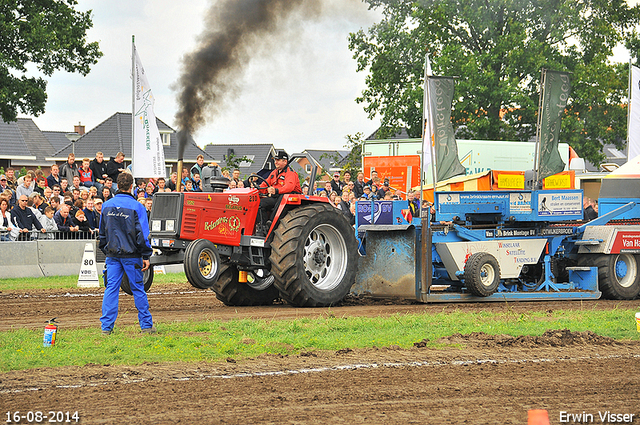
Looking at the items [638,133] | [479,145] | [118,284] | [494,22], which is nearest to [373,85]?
[494,22]

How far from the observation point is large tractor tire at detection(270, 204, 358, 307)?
9.59 metres

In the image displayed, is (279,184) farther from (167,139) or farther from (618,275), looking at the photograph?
(167,139)

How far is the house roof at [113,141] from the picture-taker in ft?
175

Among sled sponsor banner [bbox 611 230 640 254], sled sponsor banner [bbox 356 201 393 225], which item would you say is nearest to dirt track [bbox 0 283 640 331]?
sled sponsor banner [bbox 611 230 640 254]

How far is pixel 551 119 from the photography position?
12.9m

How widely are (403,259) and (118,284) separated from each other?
4730mm

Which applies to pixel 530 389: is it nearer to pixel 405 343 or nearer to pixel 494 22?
pixel 405 343

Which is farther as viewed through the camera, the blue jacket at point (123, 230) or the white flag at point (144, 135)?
the white flag at point (144, 135)

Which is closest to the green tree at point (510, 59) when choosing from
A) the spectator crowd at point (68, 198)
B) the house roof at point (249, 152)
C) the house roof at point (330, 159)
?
the house roof at point (330, 159)

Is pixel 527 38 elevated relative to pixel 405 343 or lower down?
elevated

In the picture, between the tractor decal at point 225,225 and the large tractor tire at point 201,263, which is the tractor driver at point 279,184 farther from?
the large tractor tire at point 201,263

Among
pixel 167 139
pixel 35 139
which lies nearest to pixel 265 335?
pixel 167 139

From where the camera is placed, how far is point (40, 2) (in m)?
24.7

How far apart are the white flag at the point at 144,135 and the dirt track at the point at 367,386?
10892 mm
